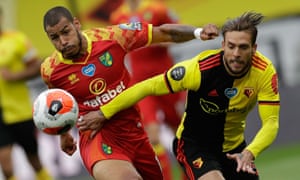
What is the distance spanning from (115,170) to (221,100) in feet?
3.32

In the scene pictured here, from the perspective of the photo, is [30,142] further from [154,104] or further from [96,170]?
[96,170]

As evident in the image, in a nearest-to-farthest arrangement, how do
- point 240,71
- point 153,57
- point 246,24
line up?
point 246,24
point 240,71
point 153,57

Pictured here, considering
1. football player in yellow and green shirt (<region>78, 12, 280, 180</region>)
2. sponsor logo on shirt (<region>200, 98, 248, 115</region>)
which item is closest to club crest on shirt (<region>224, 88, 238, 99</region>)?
football player in yellow and green shirt (<region>78, 12, 280, 180</region>)

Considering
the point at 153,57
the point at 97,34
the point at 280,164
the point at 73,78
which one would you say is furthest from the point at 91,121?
the point at 280,164

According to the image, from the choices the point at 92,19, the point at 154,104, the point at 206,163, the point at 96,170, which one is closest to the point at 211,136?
the point at 206,163

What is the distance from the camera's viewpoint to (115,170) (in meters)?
7.76

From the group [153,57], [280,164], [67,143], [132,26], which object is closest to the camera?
[67,143]

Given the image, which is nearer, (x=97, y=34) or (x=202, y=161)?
(x=202, y=161)

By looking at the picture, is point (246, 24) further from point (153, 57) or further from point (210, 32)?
point (153, 57)

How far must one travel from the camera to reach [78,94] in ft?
26.3

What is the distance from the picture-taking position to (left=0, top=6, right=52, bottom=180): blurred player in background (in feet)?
35.5

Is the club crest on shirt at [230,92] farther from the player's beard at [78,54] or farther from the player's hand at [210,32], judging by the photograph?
the player's beard at [78,54]

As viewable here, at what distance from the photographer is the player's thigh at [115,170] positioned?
771 cm

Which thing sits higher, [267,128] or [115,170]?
[267,128]
